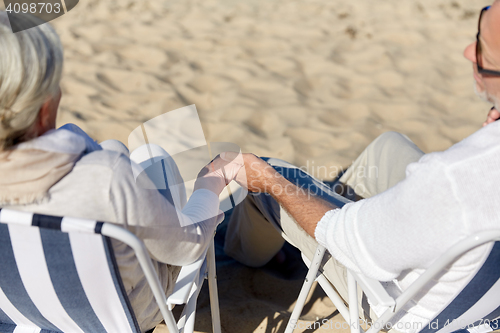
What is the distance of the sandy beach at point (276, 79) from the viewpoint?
9.14ft

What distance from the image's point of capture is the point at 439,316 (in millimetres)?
1250

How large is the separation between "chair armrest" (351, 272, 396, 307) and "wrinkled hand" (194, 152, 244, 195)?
582mm

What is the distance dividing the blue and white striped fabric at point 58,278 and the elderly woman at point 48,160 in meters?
0.05

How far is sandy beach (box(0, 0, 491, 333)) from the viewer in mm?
2787

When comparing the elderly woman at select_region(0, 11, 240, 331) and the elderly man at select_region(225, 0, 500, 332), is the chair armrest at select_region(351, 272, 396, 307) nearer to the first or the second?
the elderly man at select_region(225, 0, 500, 332)

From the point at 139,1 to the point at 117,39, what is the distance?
3.36 ft

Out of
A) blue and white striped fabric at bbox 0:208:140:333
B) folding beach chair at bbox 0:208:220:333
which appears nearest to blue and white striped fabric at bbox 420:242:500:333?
folding beach chair at bbox 0:208:220:333

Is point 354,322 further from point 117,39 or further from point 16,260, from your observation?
point 117,39

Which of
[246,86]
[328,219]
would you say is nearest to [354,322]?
[328,219]

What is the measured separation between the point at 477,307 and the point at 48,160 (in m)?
1.25

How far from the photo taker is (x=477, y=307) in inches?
48.2

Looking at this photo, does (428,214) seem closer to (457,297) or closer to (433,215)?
(433,215)

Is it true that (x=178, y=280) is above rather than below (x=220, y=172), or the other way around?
below

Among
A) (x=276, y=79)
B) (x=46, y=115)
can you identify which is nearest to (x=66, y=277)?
(x=46, y=115)
